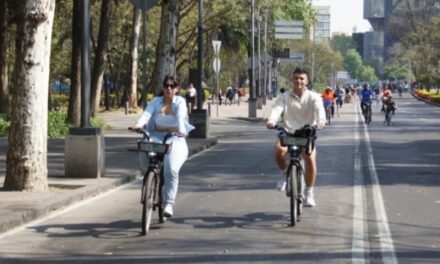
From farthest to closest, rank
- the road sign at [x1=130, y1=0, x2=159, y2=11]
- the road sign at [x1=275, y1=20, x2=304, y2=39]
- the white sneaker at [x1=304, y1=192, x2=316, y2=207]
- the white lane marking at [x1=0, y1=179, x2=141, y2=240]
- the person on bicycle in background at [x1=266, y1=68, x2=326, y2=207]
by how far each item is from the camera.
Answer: the road sign at [x1=275, y1=20, x2=304, y2=39], the road sign at [x1=130, y1=0, x2=159, y2=11], the white sneaker at [x1=304, y1=192, x2=316, y2=207], the person on bicycle in background at [x1=266, y1=68, x2=326, y2=207], the white lane marking at [x1=0, y1=179, x2=141, y2=240]

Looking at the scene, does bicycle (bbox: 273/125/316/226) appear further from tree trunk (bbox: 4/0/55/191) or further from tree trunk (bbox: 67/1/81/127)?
tree trunk (bbox: 67/1/81/127)

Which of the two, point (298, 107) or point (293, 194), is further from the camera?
point (298, 107)

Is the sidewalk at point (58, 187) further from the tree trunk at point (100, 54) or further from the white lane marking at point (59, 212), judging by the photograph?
the tree trunk at point (100, 54)

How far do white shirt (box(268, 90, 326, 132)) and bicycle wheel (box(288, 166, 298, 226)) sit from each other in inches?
22.7

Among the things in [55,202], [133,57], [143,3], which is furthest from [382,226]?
[133,57]

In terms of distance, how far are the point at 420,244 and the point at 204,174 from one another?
26.2 ft

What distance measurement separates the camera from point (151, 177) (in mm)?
9680

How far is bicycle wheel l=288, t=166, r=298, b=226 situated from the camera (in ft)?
33.0

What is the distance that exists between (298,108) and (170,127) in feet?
5.22

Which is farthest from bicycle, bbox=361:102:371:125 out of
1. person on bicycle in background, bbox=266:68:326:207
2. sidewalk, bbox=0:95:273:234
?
person on bicycle in background, bbox=266:68:326:207

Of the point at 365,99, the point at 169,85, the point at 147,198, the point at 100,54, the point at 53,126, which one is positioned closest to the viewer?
the point at 147,198

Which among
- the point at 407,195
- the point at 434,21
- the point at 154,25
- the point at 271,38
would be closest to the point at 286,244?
the point at 407,195

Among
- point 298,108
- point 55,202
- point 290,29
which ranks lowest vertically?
point 55,202

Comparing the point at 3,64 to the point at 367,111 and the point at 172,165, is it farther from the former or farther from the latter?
the point at 172,165
